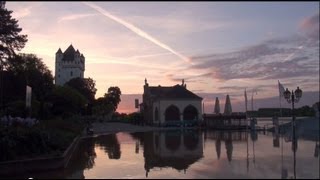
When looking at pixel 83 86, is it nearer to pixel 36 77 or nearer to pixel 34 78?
pixel 36 77

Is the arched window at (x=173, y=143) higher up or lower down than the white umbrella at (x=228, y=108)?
lower down

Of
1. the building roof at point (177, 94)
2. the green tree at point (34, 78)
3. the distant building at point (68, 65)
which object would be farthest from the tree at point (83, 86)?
the building roof at point (177, 94)

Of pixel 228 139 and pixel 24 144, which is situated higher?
pixel 24 144

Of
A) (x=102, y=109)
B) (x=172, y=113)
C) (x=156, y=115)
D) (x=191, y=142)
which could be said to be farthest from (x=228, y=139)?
(x=102, y=109)

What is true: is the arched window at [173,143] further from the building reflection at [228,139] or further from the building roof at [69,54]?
the building roof at [69,54]

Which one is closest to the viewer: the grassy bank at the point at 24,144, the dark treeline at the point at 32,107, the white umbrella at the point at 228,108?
the grassy bank at the point at 24,144

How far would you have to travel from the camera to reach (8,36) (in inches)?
1666

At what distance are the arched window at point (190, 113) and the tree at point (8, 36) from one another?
41.5 m

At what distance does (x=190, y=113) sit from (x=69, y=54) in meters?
67.6

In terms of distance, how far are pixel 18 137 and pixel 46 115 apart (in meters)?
35.8

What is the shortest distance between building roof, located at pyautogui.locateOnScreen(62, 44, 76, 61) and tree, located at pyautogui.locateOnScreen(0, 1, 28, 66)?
90.6 metres

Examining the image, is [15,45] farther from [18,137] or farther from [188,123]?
[188,123]

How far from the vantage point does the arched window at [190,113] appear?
8044cm

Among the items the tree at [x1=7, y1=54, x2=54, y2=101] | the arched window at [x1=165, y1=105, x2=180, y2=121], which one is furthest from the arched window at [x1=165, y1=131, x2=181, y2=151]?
the arched window at [x1=165, y1=105, x2=180, y2=121]
